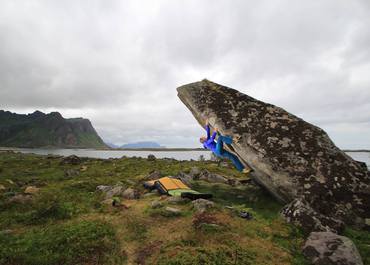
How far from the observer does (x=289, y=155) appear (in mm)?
14898

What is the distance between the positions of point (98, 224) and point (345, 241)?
8.86 m

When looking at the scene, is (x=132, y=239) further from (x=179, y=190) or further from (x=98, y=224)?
(x=179, y=190)

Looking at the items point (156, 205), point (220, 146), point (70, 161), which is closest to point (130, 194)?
point (156, 205)

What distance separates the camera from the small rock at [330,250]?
27.0ft

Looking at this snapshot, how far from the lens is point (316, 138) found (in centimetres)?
1572

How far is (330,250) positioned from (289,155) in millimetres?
6770

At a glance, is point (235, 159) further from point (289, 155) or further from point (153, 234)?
point (153, 234)

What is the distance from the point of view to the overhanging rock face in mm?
13344

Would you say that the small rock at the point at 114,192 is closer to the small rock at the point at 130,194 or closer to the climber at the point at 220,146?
the small rock at the point at 130,194

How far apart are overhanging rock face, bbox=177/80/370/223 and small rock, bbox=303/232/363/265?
406cm

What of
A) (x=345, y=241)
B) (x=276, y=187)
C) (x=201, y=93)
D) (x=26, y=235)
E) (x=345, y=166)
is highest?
(x=201, y=93)

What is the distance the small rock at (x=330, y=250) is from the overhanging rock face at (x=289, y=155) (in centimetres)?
406

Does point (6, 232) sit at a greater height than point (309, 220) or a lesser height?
lesser

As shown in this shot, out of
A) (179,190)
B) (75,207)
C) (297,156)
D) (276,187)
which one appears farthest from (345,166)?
(75,207)
